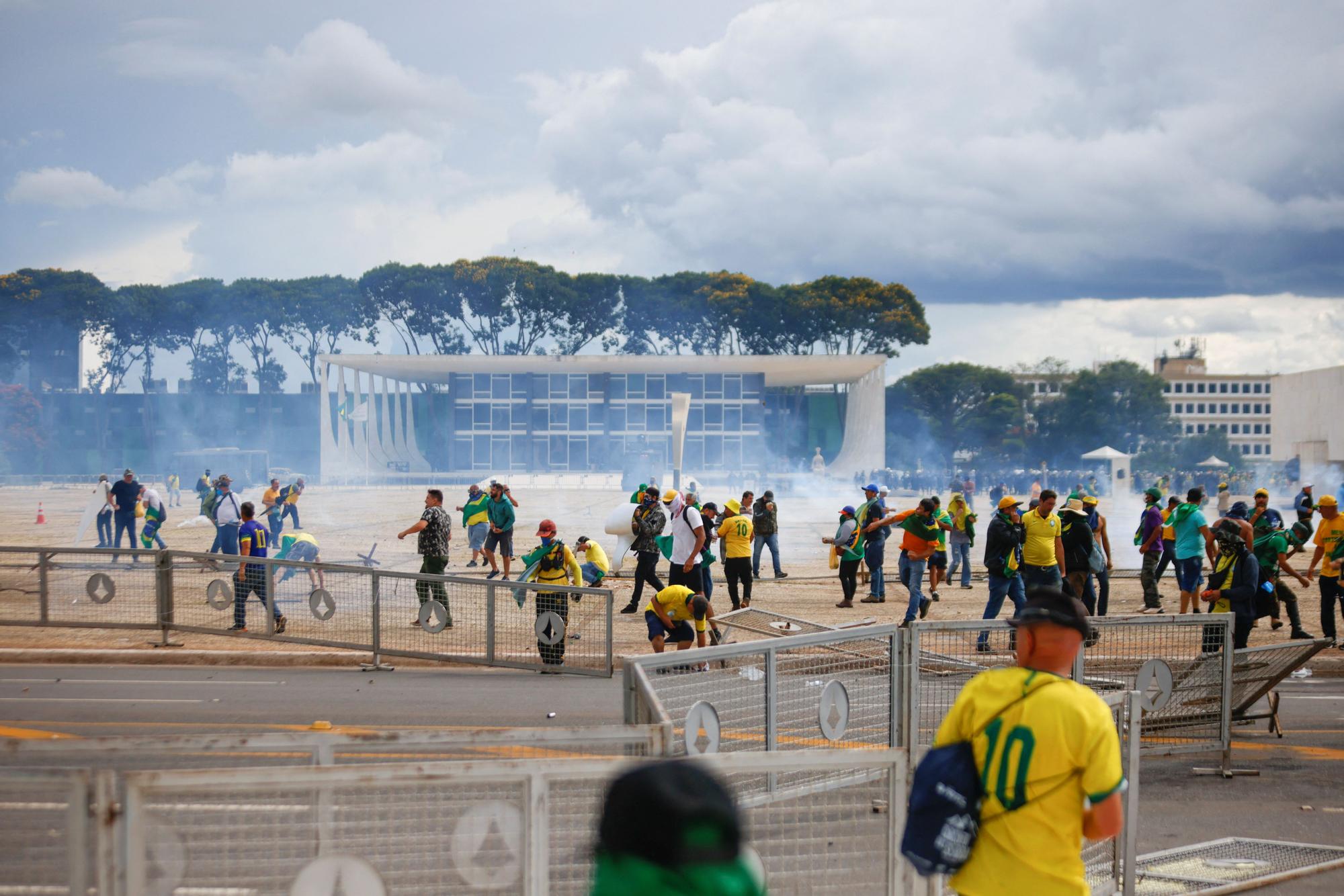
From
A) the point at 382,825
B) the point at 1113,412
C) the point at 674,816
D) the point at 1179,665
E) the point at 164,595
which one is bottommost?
the point at 164,595

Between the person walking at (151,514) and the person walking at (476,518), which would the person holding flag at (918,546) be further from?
the person walking at (151,514)

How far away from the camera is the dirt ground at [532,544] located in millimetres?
13281

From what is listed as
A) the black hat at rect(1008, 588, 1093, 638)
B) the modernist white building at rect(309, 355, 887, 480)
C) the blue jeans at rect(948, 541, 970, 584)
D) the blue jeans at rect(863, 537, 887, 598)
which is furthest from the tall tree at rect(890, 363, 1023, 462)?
the black hat at rect(1008, 588, 1093, 638)

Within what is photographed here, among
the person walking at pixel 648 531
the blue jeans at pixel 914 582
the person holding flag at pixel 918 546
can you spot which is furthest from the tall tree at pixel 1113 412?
the person walking at pixel 648 531

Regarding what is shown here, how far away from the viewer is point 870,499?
605 inches

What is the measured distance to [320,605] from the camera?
1212cm

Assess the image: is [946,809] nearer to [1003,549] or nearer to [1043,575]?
[1003,549]

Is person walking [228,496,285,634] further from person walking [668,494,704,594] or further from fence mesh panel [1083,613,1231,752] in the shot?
fence mesh panel [1083,613,1231,752]

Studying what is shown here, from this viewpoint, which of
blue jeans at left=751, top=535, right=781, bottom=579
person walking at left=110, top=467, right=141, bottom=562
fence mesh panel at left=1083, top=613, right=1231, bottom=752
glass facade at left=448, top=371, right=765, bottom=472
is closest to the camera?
fence mesh panel at left=1083, top=613, right=1231, bottom=752

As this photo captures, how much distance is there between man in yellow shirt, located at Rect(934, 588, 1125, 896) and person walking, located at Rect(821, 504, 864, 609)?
12.8 metres

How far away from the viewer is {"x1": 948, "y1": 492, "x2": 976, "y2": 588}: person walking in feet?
55.3

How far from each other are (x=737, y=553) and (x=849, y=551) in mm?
2119

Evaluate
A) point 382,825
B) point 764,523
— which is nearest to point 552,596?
point 764,523

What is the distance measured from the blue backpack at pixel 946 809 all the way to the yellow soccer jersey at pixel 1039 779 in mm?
29
